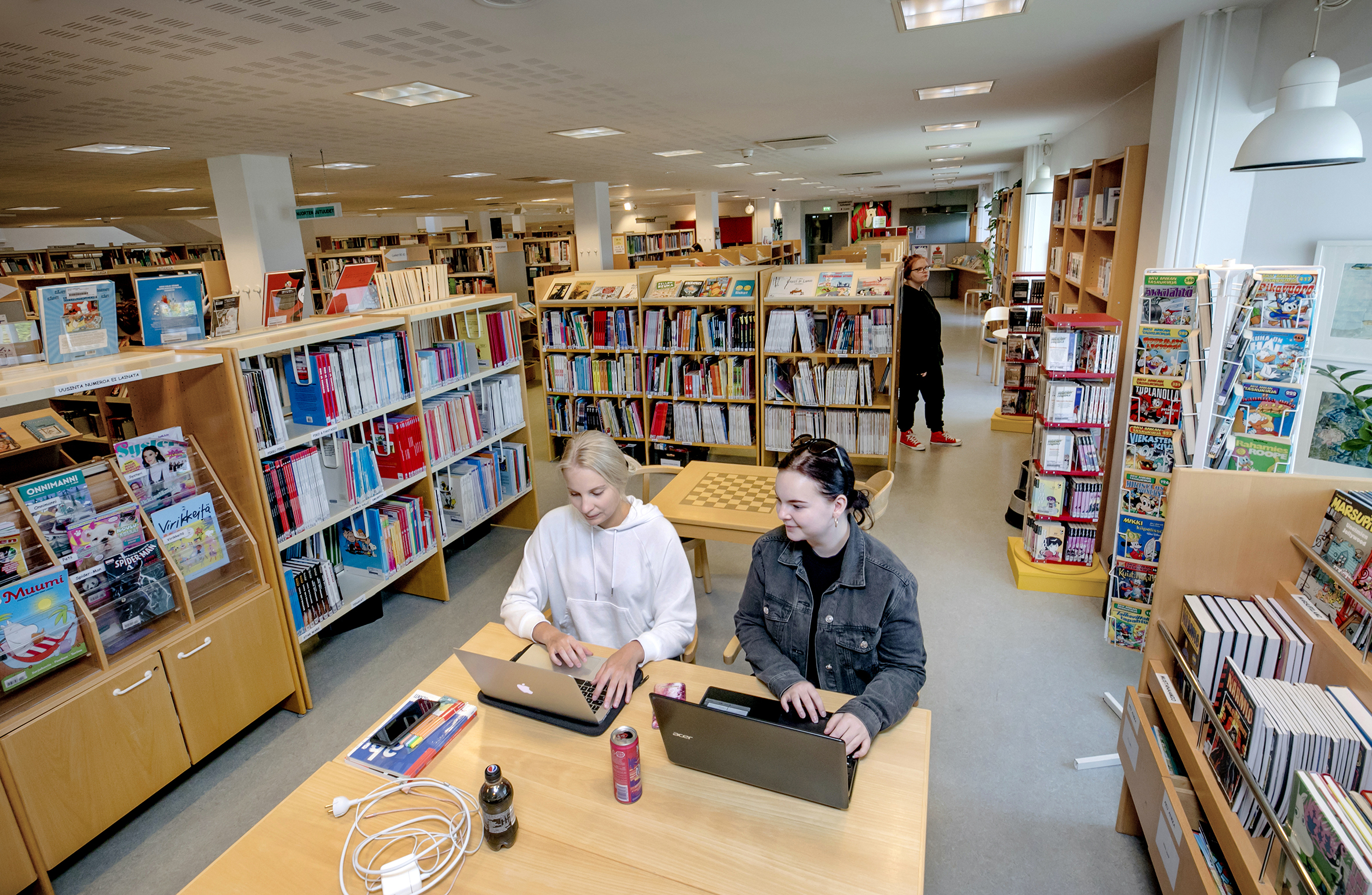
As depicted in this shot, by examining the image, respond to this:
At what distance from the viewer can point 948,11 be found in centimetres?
300

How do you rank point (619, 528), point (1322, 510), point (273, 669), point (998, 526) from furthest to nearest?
point (998, 526) < point (273, 669) < point (619, 528) < point (1322, 510)

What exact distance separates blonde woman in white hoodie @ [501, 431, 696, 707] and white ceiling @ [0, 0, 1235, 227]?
5.98 feet

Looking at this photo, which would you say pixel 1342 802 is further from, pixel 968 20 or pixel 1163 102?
pixel 1163 102

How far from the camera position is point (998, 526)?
4629 mm

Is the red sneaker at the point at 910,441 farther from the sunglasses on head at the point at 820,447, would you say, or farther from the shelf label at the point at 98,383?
the shelf label at the point at 98,383

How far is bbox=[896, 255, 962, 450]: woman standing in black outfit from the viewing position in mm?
5875

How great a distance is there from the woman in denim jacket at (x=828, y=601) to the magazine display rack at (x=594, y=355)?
3881 mm

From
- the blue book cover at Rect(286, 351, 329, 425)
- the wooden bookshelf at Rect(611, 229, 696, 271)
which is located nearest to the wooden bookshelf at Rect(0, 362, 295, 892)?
the blue book cover at Rect(286, 351, 329, 425)

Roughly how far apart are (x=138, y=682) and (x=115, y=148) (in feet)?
14.3

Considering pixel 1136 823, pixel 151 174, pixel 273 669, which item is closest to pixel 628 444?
pixel 273 669

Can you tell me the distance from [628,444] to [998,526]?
3033mm

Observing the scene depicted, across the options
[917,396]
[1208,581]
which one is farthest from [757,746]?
[917,396]

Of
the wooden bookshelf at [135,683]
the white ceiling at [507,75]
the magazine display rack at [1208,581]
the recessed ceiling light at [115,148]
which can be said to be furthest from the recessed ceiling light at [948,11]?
the recessed ceiling light at [115,148]

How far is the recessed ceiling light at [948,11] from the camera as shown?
2908mm
